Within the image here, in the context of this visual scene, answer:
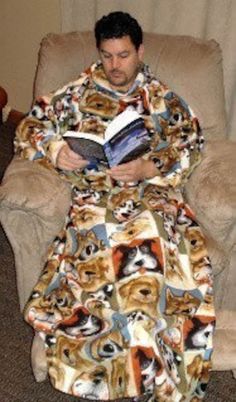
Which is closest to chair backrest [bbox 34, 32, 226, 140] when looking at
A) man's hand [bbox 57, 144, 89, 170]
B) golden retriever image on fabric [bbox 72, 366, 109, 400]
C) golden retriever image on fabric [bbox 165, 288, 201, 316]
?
man's hand [bbox 57, 144, 89, 170]

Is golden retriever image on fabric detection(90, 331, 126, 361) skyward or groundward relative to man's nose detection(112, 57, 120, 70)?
groundward

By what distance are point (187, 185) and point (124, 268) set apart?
0.53m

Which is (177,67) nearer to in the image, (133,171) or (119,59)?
(119,59)

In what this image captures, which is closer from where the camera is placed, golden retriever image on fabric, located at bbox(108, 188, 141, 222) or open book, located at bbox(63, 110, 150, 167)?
open book, located at bbox(63, 110, 150, 167)

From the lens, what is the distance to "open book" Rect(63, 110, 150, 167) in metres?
1.65

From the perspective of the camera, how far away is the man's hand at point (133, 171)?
71.9 inches

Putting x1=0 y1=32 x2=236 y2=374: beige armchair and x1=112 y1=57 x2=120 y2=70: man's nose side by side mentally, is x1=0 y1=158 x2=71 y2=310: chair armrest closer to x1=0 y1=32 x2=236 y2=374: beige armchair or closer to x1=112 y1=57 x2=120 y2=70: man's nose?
x1=0 y1=32 x2=236 y2=374: beige armchair

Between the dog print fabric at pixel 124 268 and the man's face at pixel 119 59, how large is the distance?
0.07m

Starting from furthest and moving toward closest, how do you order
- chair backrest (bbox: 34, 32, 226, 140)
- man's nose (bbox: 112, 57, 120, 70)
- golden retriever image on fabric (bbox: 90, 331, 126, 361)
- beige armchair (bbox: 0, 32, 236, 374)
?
chair backrest (bbox: 34, 32, 226, 140) < man's nose (bbox: 112, 57, 120, 70) < beige armchair (bbox: 0, 32, 236, 374) < golden retriever image on fabric (bbox: 90, 331, 126, 361)

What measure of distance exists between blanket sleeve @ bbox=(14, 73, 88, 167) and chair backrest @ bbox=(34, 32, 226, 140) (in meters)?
0.17

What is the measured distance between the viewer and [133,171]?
1842 millimetres

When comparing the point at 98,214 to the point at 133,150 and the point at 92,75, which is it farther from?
the point at 92,75

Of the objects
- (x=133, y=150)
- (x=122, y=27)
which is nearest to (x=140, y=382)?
(x=133, y=150)

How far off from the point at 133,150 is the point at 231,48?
1.03 metres
